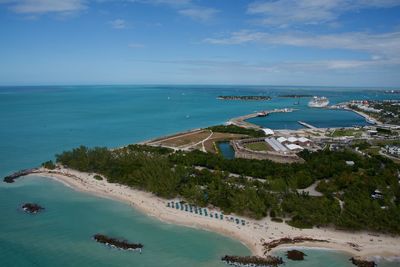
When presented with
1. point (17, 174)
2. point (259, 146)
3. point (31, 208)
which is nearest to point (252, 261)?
point (31, 208)

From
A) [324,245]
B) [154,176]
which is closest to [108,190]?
[154,176]

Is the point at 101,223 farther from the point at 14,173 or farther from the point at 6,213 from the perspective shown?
the point at 14,173

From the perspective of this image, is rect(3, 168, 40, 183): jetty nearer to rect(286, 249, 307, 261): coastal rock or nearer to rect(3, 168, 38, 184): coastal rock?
rect(3, 168, 38, 184): coastal rock

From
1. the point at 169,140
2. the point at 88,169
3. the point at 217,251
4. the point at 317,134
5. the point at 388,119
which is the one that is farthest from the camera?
the point at 388,119

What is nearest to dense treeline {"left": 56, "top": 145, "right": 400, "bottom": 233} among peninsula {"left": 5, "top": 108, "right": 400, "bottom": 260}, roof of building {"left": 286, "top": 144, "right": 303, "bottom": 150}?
peninsula {"left": 5, "top": 108, "right": 400, "bottom": 260}

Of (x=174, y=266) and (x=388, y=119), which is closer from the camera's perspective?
(x=174, y=266)

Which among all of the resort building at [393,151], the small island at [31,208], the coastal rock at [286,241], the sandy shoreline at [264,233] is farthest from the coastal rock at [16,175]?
the resort building at [393,151]

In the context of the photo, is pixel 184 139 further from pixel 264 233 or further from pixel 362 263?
pixel 362 263
